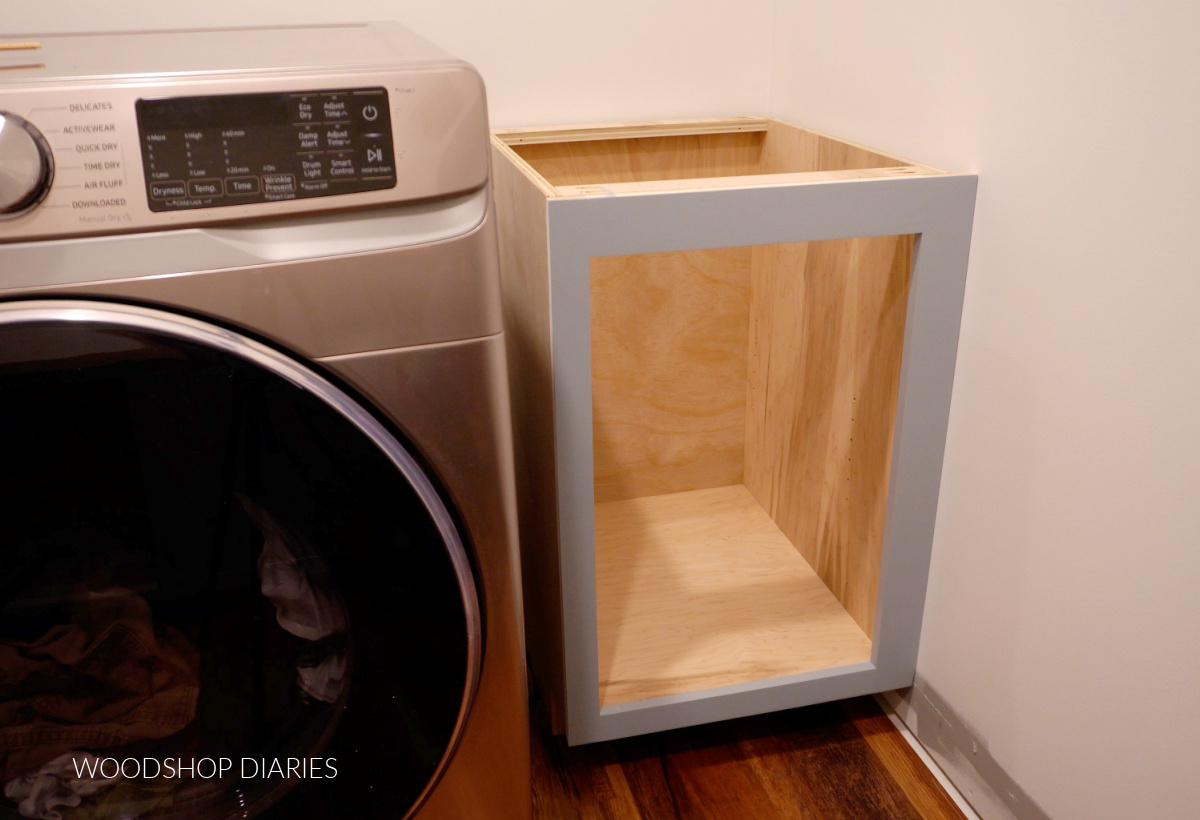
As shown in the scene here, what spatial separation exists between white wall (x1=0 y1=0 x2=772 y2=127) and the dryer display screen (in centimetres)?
61

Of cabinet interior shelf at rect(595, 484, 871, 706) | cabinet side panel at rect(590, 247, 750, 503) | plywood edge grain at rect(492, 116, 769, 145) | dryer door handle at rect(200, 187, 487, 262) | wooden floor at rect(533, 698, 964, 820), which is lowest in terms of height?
wooden floor at rect(533, 698, 964, 820)

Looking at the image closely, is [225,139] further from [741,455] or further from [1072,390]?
[741,455]

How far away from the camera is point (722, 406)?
148cm

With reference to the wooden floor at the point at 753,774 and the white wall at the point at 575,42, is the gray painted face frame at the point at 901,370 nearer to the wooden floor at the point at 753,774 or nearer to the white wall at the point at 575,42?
the wooden floor at the point at 753,774

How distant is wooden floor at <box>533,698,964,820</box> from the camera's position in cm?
100

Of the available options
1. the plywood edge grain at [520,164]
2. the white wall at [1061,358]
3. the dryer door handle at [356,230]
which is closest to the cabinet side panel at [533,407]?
the plywood edge grain at [520,164]

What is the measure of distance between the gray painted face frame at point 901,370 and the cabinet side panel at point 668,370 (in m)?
0.43

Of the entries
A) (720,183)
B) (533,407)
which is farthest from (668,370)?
(720,183)

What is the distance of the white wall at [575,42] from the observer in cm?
107

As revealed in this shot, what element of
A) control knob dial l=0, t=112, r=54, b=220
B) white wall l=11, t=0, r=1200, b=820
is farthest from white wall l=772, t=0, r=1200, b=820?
control knob dial l=0, t=112, r=54, b=220

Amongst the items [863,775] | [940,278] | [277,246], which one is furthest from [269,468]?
[863,775]

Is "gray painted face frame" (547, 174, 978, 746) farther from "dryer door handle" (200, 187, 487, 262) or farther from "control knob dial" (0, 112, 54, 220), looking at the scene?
"control knob dial" (0, 112, 54, 220)

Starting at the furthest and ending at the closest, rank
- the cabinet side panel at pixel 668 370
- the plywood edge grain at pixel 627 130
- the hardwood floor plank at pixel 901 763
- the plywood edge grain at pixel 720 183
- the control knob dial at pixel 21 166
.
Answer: the cabinet side panel at pixel 668 370
the plywood edge grain at pixel 627 130
the hardwood floor plank at pixel 901 763
the plywood edge grain at pixel 720 183
the control knob dial at pixel 21 166

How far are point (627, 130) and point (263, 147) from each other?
0.73m
